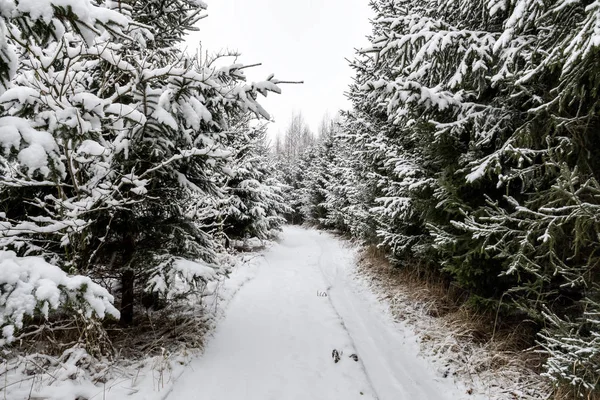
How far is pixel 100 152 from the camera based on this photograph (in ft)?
8.16

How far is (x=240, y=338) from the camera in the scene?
183 inches

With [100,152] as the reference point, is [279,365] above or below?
below

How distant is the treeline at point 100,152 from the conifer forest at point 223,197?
2 centimetres

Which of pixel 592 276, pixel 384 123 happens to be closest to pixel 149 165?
pixel 592 276

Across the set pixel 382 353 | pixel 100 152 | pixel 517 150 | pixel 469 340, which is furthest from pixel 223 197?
pixel 469 340

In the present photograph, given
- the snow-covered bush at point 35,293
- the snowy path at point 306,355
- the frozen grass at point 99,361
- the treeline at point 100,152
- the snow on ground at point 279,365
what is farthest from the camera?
the snowy path at point 306,355

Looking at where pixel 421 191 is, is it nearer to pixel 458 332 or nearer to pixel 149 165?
pixel 458 332

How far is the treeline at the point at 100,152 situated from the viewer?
164cm

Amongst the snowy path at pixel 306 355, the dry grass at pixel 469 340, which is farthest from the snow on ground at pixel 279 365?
the dry grass at pixel 469 340

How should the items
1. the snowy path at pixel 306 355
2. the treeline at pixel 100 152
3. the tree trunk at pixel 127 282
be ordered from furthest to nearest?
the tree trunk at pixel 127 282 → the snowy path at pixel 306 355 → the treeline at pixel 100 152

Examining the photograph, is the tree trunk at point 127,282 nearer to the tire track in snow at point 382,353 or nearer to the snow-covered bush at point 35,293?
the snow-covered bush at point 35,293

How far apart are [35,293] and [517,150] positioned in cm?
449

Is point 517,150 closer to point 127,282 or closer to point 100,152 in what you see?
point 100,152

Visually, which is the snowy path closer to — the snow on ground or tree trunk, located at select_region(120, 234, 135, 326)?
the snow on ground
